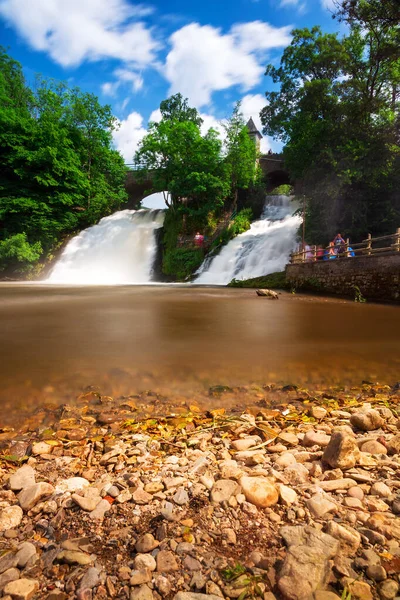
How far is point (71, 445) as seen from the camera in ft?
7.11

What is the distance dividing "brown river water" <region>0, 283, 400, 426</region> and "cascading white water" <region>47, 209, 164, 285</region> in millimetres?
19994

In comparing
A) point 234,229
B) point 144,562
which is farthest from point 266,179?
point 144,562

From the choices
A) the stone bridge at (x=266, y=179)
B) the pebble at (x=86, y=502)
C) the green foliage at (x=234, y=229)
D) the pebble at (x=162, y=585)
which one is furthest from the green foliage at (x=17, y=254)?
the pebble at (x=162, y=585)

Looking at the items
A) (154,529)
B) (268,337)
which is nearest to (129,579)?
(154,529)

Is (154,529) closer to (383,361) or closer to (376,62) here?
(383,361)

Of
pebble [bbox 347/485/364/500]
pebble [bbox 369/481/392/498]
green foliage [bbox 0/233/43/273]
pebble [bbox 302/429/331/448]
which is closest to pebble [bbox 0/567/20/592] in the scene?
pebble [bbox 347/485/364/500]

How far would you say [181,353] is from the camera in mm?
4664

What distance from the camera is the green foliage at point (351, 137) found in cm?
1712

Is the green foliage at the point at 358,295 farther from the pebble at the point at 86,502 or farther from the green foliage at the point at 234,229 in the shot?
the green foliage at the point at 234,229

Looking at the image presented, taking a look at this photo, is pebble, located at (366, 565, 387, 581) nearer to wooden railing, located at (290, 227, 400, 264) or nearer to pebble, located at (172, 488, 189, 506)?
pebble, located at (172, 488, 189, 506)

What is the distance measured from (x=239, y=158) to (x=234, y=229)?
7921mm

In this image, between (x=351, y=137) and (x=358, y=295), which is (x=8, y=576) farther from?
(x=351, y=137)

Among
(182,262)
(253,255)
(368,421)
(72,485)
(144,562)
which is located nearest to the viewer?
(144,562)

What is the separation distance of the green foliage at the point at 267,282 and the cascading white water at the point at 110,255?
36.2 ft
